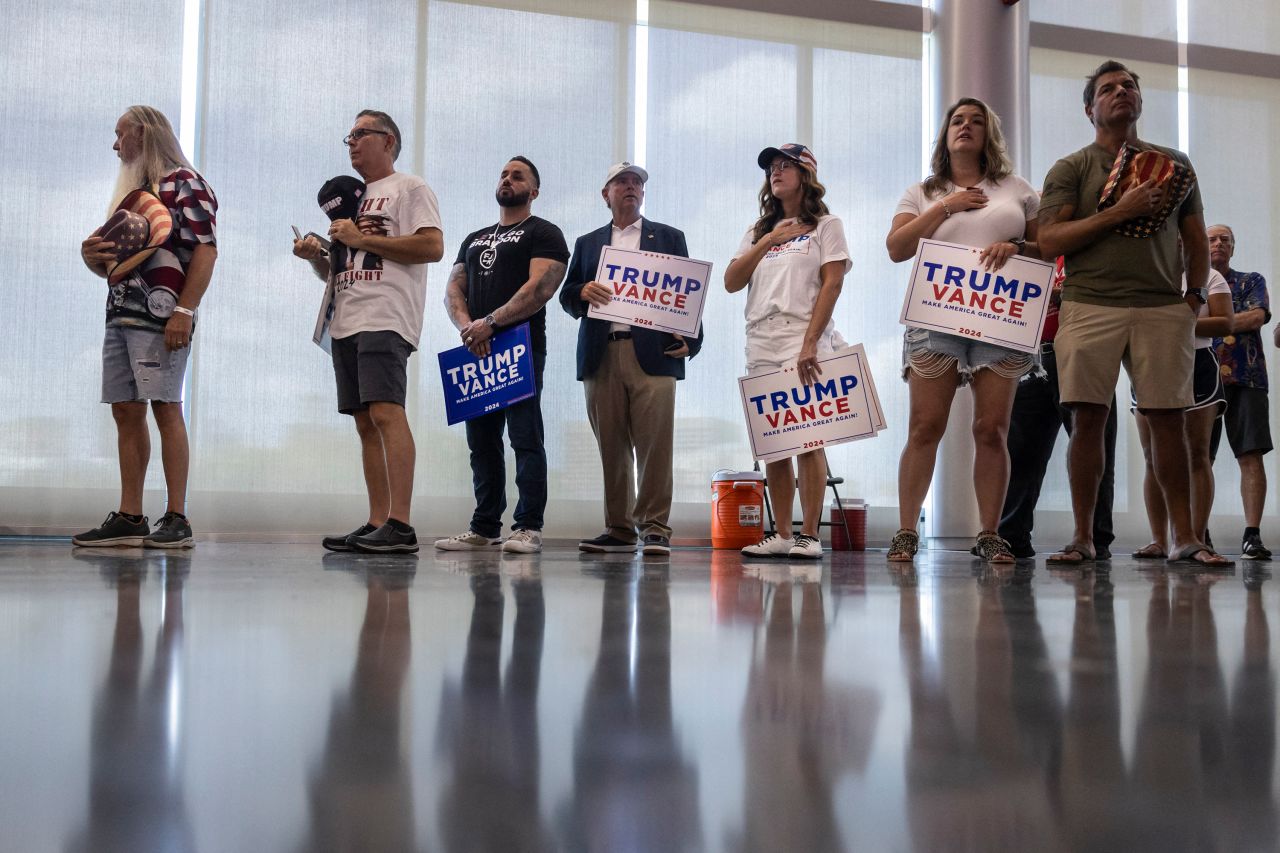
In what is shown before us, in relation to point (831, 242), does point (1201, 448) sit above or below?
below

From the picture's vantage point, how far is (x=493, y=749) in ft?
1.89

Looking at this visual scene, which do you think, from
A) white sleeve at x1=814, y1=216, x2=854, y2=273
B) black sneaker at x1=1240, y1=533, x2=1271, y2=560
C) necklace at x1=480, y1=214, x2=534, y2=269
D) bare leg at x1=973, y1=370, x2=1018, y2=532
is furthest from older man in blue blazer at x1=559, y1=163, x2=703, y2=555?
black sneaker at x1=1240, y1=533, x2=1271, y2=560

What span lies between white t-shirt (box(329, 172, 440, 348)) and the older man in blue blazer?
594mm

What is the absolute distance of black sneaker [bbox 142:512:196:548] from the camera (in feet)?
10.0

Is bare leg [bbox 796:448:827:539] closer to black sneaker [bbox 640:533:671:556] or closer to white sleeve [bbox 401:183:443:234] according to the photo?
black sneaker [bbox 640:533:671:556]

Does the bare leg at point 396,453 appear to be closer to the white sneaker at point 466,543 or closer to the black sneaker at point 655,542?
the white sneaker at point 466,543

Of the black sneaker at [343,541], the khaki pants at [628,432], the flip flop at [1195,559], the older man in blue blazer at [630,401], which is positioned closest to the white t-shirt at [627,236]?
the older man in blue blazer at [630,401]

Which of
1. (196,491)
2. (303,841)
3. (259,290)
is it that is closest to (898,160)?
(259,290)

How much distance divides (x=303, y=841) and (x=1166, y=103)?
23.9 ft

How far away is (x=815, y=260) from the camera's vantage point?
324cm

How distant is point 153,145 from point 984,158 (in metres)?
2.42

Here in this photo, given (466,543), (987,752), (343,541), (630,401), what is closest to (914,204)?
(630,401)

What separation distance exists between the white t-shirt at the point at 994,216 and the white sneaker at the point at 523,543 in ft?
4.68

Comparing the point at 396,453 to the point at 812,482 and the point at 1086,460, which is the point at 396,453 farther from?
the point at 1086,460
